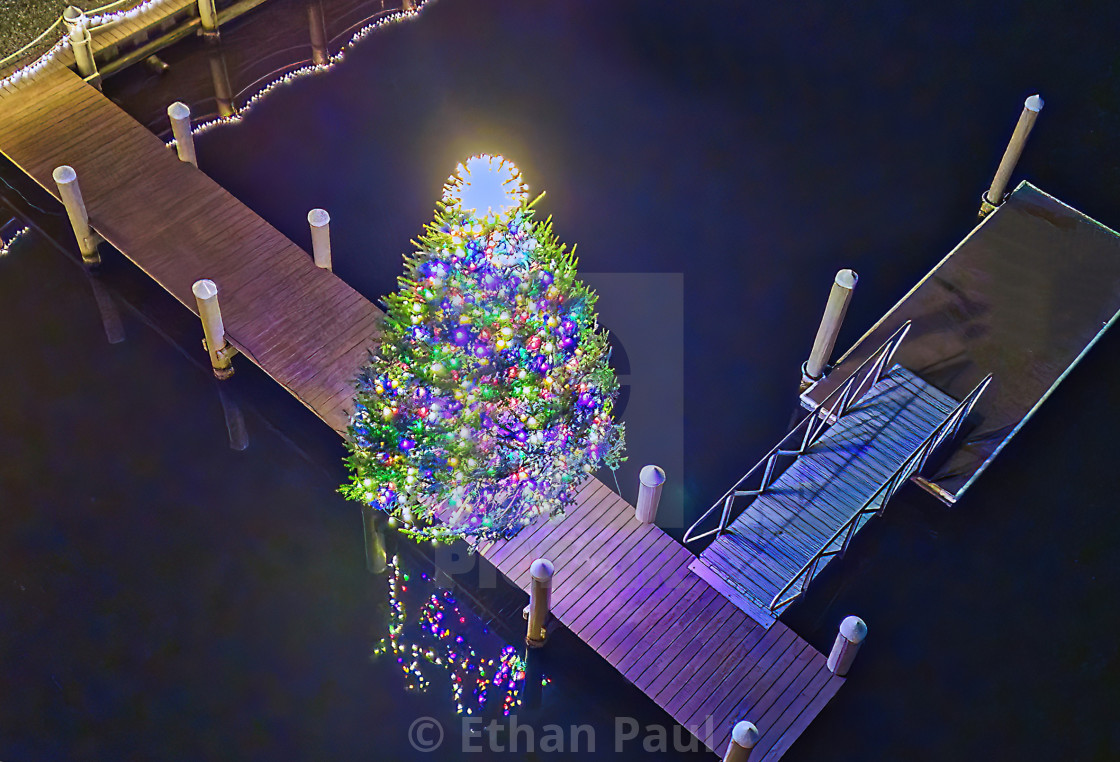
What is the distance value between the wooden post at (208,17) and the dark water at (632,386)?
444 millimetres

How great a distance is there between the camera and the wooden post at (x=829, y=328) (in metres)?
15.4

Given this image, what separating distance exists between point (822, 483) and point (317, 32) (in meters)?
10.8

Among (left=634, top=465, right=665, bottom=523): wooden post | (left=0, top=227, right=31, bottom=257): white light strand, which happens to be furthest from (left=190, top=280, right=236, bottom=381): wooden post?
(left=634, top=465, right=665, bottom=523): wooden post

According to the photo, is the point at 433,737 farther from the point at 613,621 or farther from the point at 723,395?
the point at 723,395

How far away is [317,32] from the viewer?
66.0ft

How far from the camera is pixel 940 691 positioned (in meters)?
14.4

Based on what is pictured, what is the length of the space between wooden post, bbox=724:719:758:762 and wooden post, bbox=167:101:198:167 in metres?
10.5

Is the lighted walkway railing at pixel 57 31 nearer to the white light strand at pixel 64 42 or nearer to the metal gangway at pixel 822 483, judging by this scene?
the white light strand at pixel 64 42

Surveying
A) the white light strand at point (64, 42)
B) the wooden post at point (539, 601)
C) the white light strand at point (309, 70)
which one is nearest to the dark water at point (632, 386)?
the white light strand at point (309, 70)

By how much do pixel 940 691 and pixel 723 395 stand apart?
456 centimetres

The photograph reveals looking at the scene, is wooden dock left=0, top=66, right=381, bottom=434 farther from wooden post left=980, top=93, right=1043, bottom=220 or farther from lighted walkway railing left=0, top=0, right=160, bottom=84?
wooden post left=980, top=93, right=1043, bottom=220

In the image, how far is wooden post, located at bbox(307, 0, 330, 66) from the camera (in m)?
19.9

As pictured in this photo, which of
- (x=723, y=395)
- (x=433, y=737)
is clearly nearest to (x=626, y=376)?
(x=723, y=395)

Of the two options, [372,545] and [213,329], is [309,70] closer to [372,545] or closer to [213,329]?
[213,329]
